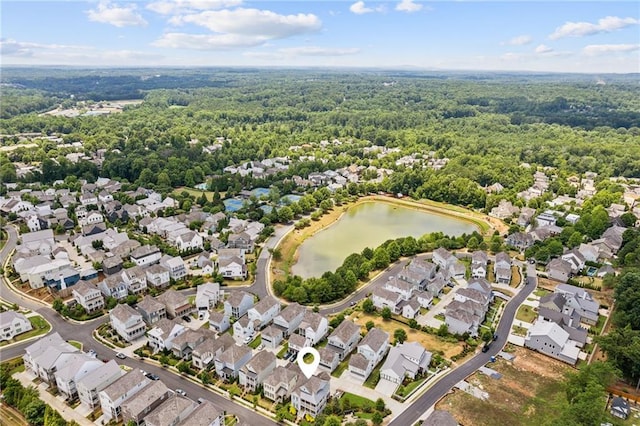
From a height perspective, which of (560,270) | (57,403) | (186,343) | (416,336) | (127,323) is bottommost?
(416,336)

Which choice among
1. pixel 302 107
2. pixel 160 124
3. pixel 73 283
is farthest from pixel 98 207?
pixel 302 107

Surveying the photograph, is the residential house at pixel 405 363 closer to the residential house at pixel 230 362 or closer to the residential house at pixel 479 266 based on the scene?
the residential house at pixel 230 362

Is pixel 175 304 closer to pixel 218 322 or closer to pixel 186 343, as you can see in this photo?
pixel 218 322

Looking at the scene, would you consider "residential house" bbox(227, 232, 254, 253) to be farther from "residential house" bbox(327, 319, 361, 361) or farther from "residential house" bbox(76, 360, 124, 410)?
"residential house" bbox(76, 360, 124, 410)

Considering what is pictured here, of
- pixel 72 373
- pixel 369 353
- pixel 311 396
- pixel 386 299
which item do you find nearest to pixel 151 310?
pixel 72 373

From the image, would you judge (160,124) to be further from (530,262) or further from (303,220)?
(530,262)

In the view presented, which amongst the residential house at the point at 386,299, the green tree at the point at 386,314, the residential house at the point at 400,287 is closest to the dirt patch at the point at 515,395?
the green tree at the point at 386,314
